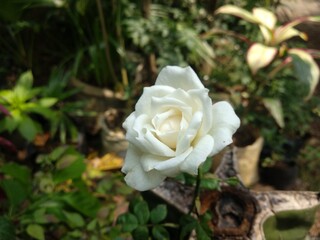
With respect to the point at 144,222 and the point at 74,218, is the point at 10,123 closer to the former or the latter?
the point at 74,218

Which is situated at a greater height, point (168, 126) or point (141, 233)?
point (168, 126)

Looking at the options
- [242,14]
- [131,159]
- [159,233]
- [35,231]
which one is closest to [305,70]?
[242,14]

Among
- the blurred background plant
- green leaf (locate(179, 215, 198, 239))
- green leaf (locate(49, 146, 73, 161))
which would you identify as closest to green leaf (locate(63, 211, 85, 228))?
the blurred background plant

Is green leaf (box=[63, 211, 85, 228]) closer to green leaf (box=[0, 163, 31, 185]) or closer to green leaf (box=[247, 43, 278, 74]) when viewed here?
green leaf (box=[0, 163, 31, 185])

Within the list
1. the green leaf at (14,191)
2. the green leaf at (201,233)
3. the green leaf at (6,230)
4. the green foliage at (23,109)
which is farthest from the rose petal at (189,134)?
the green foliage at (23,109)

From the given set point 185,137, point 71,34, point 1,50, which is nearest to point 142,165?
point 185,137

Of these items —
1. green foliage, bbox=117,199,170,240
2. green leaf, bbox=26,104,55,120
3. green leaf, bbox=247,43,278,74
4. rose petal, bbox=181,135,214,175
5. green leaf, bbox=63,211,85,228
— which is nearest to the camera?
rose petal, bbox=181,135,214,175

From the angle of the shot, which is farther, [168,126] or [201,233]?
[201,233]
